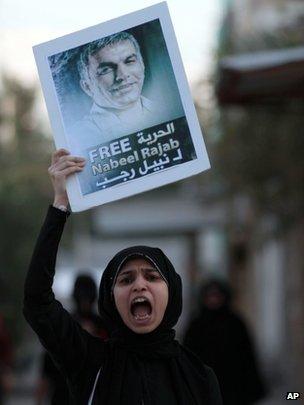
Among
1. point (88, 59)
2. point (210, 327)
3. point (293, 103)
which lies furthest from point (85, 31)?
point (293, 103)

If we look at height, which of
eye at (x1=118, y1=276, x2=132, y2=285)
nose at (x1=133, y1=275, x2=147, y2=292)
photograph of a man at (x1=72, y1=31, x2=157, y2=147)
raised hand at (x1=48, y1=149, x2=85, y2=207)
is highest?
photograph of a man at (x1=72, y1=31, x2=157, y2=147)

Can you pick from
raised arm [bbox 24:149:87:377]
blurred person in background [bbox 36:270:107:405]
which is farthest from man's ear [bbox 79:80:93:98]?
blurred person in background [bbox 36:270:107:405]

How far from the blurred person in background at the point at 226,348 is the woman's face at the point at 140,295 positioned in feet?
15.0

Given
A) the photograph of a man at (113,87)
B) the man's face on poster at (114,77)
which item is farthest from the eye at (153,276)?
the man's face on poster at (114,77)

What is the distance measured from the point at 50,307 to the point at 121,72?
3.00ft

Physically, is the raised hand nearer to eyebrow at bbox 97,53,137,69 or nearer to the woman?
the woman

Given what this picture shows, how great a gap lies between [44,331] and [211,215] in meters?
24.7

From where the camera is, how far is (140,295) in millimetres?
4062

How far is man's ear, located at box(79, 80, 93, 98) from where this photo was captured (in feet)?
14.5

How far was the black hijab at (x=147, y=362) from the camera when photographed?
13.2 ft

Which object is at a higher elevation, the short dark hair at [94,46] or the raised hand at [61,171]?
the short dark hair at [94,46]

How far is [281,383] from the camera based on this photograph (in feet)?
65.9

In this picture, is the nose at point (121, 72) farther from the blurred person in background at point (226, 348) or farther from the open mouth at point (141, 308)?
the blurred person in background at point (226, 348)

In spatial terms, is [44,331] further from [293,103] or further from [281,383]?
[281,383]
